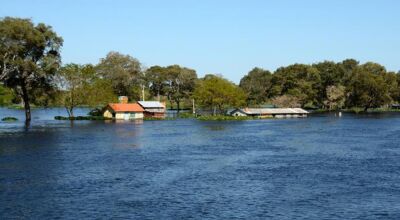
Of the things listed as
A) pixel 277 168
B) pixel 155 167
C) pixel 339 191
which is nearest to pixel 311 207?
pixel 339 191

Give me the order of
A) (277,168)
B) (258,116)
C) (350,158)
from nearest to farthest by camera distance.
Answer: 1. (277,168)
2. (350,158)
3. (258,116)

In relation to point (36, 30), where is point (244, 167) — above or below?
below

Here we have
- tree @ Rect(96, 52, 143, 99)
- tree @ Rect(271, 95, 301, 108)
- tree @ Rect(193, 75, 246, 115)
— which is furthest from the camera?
tree @ Rect(271, 95, 301, 108)

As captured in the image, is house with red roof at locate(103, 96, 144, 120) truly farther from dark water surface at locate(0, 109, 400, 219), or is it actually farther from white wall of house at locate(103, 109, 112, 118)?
dark water surface at locate(0, 109, 400, 219)

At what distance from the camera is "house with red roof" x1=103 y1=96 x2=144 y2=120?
136 metres

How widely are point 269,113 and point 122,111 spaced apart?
4655cm

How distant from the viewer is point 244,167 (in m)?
50.6

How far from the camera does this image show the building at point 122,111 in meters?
136

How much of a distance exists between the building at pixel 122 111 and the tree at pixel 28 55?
19193 mm

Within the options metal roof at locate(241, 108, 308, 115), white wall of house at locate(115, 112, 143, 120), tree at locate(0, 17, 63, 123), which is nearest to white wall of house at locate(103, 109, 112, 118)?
white wall of house at locate(115, 112, 143, 120)

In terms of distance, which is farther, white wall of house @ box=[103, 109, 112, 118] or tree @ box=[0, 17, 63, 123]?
white wall of house @ box=[103, 109, 112, 118]

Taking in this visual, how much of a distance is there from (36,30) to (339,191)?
299ft

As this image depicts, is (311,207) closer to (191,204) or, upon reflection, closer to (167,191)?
(191,204)

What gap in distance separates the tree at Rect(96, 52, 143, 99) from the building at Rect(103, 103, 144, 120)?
4136cm
